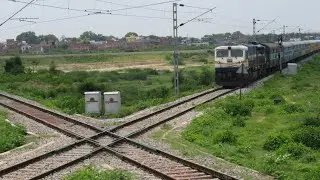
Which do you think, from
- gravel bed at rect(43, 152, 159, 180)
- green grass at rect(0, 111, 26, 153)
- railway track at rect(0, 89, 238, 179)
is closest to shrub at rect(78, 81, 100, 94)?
railway track at rect(0, 89, 238, 179)

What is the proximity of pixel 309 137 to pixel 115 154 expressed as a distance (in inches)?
246

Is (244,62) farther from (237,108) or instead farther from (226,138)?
(226,138)

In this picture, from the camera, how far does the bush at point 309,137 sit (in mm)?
15352

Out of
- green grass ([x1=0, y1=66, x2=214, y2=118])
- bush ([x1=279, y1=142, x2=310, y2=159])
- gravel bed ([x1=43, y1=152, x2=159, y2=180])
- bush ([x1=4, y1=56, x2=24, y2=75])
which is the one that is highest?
bush ([x1=4, y1=56, x2=24, y2=75])

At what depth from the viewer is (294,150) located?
1432 cm

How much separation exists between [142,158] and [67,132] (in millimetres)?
5209

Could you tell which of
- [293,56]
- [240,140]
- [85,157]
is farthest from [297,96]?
[293,56]

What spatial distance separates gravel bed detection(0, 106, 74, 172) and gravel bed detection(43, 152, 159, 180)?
1.83 m

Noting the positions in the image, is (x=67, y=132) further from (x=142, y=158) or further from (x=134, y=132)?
(x=142, y=158)

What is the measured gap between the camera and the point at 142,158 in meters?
14.2

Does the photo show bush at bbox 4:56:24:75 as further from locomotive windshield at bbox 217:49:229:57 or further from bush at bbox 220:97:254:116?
bush at bbox 220:97:254:116

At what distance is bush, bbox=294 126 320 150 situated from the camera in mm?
15352

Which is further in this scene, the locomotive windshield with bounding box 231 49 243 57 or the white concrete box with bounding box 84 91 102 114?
the locomotive windshield with bounding box 231 49 243 57

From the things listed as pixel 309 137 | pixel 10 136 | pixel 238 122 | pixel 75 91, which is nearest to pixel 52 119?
pixel 10 136
